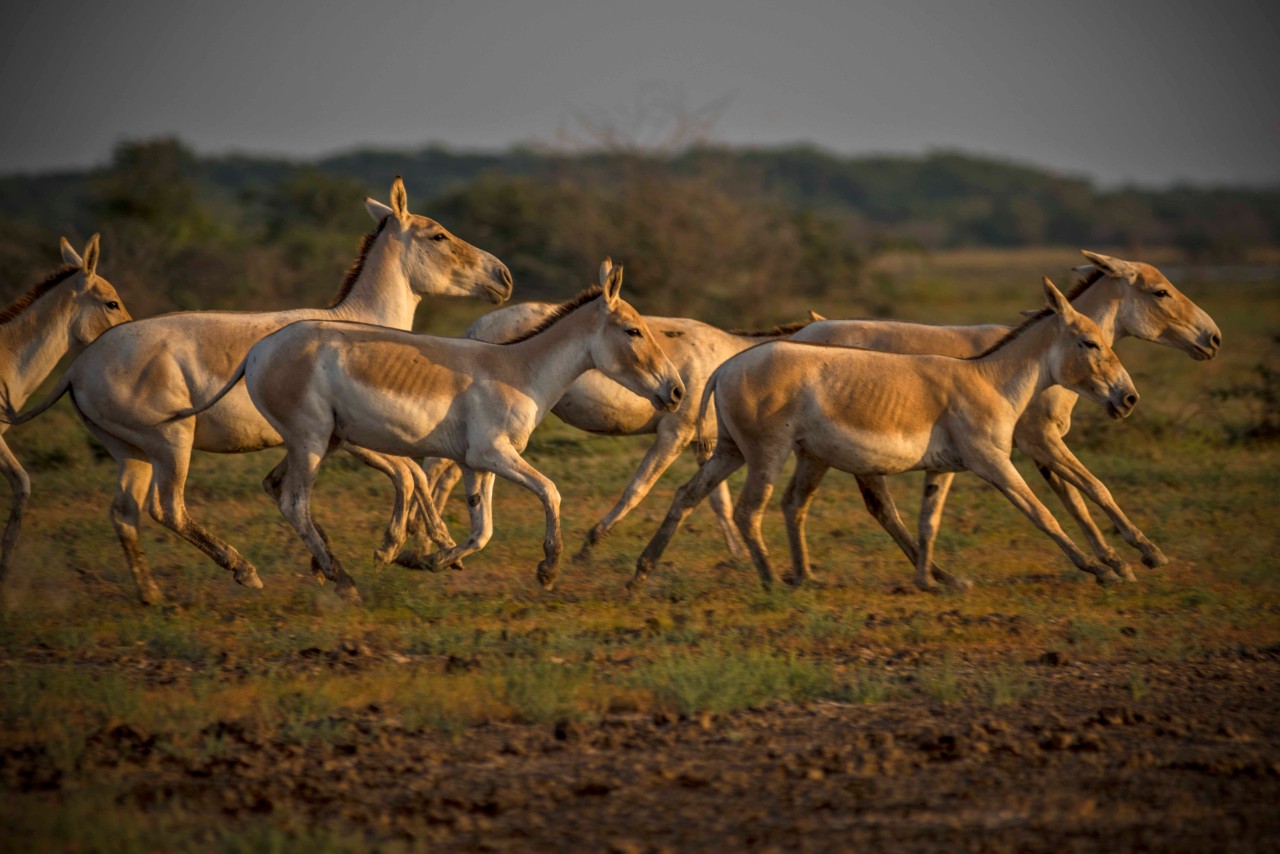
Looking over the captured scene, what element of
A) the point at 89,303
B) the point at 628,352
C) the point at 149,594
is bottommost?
the point at 149,594

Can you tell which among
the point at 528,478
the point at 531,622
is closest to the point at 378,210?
the point at 528,478

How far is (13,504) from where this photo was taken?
350 inches

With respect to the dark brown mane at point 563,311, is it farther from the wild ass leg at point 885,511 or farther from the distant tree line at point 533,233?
the distant tree line at point 533,233

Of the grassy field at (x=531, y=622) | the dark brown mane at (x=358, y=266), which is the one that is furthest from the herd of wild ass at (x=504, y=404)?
the grassy field at (x=531, y=622)

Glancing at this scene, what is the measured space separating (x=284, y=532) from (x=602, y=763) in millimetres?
5526

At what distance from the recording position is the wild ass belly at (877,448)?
28.8ft

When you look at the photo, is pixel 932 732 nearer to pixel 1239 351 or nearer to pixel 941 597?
pixel 941 597

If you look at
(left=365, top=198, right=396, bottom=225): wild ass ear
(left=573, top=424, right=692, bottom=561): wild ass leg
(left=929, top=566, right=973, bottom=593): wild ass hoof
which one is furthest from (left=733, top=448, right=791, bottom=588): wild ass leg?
(left=365, top=198, right=396, bottom=225): wild ass ear

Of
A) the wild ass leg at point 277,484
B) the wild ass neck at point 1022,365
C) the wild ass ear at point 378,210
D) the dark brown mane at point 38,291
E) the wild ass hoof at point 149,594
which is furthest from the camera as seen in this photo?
the wild ass ear at point 378,210

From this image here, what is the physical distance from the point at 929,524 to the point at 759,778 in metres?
4.22

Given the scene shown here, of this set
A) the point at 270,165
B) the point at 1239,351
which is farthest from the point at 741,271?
the point at 270,165

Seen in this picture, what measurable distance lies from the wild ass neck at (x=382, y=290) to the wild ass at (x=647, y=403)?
1.67 ft

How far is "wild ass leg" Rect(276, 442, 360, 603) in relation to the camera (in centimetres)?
846

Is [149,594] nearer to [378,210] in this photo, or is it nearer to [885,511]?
[378,210]
